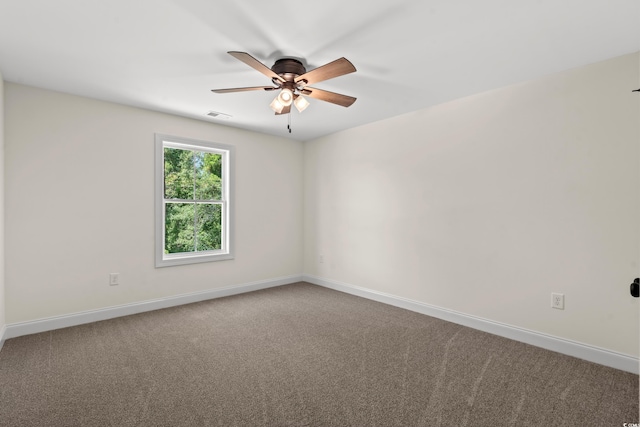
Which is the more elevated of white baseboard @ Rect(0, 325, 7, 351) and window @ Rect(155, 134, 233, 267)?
window @ Rect(155, 134, 233, 267)

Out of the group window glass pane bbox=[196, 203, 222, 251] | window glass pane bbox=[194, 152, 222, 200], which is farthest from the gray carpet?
window glass pane bbox=[194, 152, 222, 200]

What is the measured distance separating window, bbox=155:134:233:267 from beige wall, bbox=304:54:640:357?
1.94 m

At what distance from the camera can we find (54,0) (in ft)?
6.13

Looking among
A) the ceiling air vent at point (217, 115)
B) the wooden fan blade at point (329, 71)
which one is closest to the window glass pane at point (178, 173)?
the ceiling air vent at point (217, 115)

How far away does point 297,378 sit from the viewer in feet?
7.55

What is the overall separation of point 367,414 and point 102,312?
3138 mm

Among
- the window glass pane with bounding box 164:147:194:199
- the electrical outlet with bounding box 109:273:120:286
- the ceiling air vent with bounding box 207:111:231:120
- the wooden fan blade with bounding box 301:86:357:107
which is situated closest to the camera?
the wooden fan blade with bounding box 301:86:357:107

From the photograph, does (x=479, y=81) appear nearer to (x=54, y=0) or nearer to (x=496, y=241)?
(x=496, y=241)

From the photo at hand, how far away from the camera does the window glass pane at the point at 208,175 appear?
4.46m

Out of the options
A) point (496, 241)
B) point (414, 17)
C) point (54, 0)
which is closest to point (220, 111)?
point (54, 0)

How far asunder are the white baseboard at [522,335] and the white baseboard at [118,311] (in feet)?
5.86

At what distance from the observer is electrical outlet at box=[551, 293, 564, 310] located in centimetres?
276

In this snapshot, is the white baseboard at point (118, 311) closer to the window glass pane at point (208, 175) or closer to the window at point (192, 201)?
the window at point (192, 201)

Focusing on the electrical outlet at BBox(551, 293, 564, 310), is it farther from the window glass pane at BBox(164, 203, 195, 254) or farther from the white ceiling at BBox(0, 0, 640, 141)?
the window glass pane at BBox(164, 203, 195, 254)
